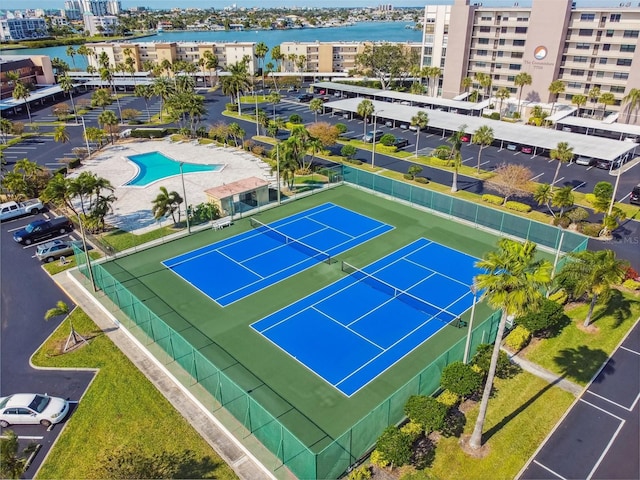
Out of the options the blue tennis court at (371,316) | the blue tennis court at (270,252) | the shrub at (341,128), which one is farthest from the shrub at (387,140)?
the blue tennis court at (371,316)

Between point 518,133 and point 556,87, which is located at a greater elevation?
point 556,87

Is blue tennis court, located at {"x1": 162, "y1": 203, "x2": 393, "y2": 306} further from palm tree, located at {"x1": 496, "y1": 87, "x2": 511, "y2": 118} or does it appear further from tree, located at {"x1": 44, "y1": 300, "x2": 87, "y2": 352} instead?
palm tree, located at {"x1": 496, "y1": 87, "x2": 511, "y2": 118}

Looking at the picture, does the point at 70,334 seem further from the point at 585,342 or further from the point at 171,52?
the point at 171,52

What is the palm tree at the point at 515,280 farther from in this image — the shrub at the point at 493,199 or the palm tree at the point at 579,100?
the palm tree at the point at 579,100

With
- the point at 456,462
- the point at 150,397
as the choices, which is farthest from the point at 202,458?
the point at 456,462

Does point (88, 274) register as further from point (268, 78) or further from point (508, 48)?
point (268, 78)

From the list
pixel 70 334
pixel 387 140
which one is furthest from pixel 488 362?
pixel 387 140
